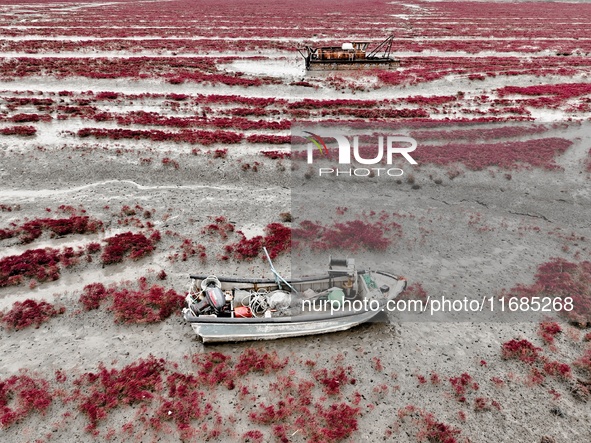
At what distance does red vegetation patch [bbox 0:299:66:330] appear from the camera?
13.0 m

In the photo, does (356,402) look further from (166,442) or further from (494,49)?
(494,49)

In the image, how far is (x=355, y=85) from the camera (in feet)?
116

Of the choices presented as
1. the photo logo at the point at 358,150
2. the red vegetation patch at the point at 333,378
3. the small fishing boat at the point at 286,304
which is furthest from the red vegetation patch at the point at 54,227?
the red vegetation patch at the point at 333,378

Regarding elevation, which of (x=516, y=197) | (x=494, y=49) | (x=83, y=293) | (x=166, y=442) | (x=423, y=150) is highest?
(x=494, y=49)

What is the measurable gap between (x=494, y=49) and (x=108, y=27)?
2278 inches

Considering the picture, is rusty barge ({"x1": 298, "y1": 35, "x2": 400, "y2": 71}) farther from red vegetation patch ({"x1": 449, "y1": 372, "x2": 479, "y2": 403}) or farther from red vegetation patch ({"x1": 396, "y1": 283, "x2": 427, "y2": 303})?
red vegetation patch ({"x1": 449, "y1": 372, "x2": 479, "y2": 403})

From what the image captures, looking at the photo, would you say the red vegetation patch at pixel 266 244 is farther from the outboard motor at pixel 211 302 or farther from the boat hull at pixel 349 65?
the boat hull at pixel 349 65

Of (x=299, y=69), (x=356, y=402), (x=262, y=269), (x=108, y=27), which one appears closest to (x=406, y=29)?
(x=299, y=69)

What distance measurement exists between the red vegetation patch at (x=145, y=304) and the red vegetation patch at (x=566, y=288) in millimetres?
12301

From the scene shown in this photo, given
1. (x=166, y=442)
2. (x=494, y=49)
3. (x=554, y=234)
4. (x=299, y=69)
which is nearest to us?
(x=166, y=442)

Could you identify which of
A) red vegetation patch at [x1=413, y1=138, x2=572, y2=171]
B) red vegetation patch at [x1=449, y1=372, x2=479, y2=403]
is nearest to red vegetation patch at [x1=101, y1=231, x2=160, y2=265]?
red vegetation patch at [x1=449, y1=372, x2=479, y2=403]

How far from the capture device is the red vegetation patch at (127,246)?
1595 cm

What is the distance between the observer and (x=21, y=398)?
10648mm

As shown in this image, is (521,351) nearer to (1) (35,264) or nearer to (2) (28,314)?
(2) (28,314)
